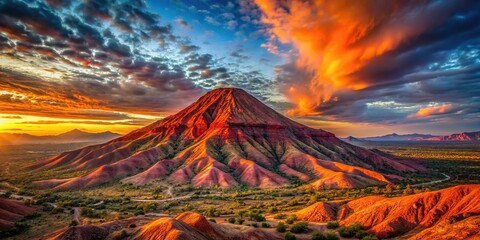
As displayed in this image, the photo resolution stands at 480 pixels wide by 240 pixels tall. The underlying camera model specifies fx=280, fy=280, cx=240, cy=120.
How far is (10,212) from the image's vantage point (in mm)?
47938

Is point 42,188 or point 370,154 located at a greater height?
point 370,154

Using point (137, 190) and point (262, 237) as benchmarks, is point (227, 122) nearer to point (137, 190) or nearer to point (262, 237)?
point (137, 190)

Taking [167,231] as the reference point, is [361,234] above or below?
below

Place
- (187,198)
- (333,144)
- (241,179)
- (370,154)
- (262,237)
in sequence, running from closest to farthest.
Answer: (262,237)
(187,198)
(241,179)
(370,154)
(333,144)

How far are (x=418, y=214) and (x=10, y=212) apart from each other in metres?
64.3

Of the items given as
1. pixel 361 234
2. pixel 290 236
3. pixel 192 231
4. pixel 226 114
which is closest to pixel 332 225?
pixel 361 234

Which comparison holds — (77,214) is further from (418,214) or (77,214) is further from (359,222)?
(418,214)

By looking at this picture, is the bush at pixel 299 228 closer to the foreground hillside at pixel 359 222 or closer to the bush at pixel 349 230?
the foreground hillside at pixel 359 222

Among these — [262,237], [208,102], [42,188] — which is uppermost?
[208,102]

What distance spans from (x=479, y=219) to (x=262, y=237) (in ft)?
74.3

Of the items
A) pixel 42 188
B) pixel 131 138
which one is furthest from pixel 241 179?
pixel 131 138

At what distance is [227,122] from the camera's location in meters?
145

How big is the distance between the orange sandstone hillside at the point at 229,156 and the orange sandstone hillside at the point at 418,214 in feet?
140

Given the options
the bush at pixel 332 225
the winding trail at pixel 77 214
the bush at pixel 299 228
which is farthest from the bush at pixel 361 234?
the winding trail at pixel 77 214
